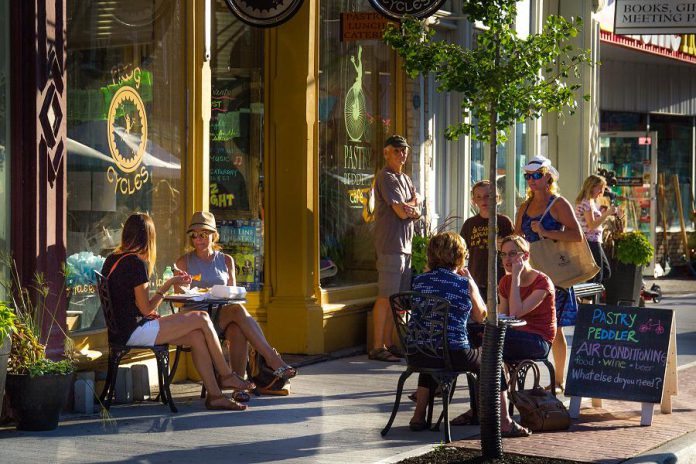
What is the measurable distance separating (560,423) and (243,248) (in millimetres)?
4243

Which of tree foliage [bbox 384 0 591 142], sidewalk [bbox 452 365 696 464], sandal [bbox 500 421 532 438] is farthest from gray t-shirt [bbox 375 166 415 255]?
tree foliage [bbox 384 0 591 142]

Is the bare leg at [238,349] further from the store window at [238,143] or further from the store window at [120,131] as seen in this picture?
the store window at [238,143]

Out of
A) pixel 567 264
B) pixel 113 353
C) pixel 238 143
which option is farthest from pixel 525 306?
pixel 238 143

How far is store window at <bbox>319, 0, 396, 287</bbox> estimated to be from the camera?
12359mm

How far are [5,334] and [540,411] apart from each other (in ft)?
11.2

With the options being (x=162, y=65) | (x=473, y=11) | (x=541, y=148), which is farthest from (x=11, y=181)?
(x=541, y=148)

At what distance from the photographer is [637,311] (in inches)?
355

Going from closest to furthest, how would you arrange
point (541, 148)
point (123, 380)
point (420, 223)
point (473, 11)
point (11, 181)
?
point (473, 11) < point (11, 181) < point (123, 380) < point (420, 223) < point (541, 148)

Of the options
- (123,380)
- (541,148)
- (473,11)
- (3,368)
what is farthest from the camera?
(541,148)

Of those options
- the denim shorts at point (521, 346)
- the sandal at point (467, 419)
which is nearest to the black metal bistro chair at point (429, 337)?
the sandal at point (467, 419)

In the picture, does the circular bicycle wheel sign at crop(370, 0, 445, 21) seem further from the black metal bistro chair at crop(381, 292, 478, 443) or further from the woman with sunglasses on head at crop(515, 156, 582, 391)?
the black metal bistro chair at crop(381, 292, 478, 443)

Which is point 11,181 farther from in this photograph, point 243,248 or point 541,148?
point 541,148

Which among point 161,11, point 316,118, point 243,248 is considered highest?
point 161,11

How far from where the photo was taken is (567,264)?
33.3ft
